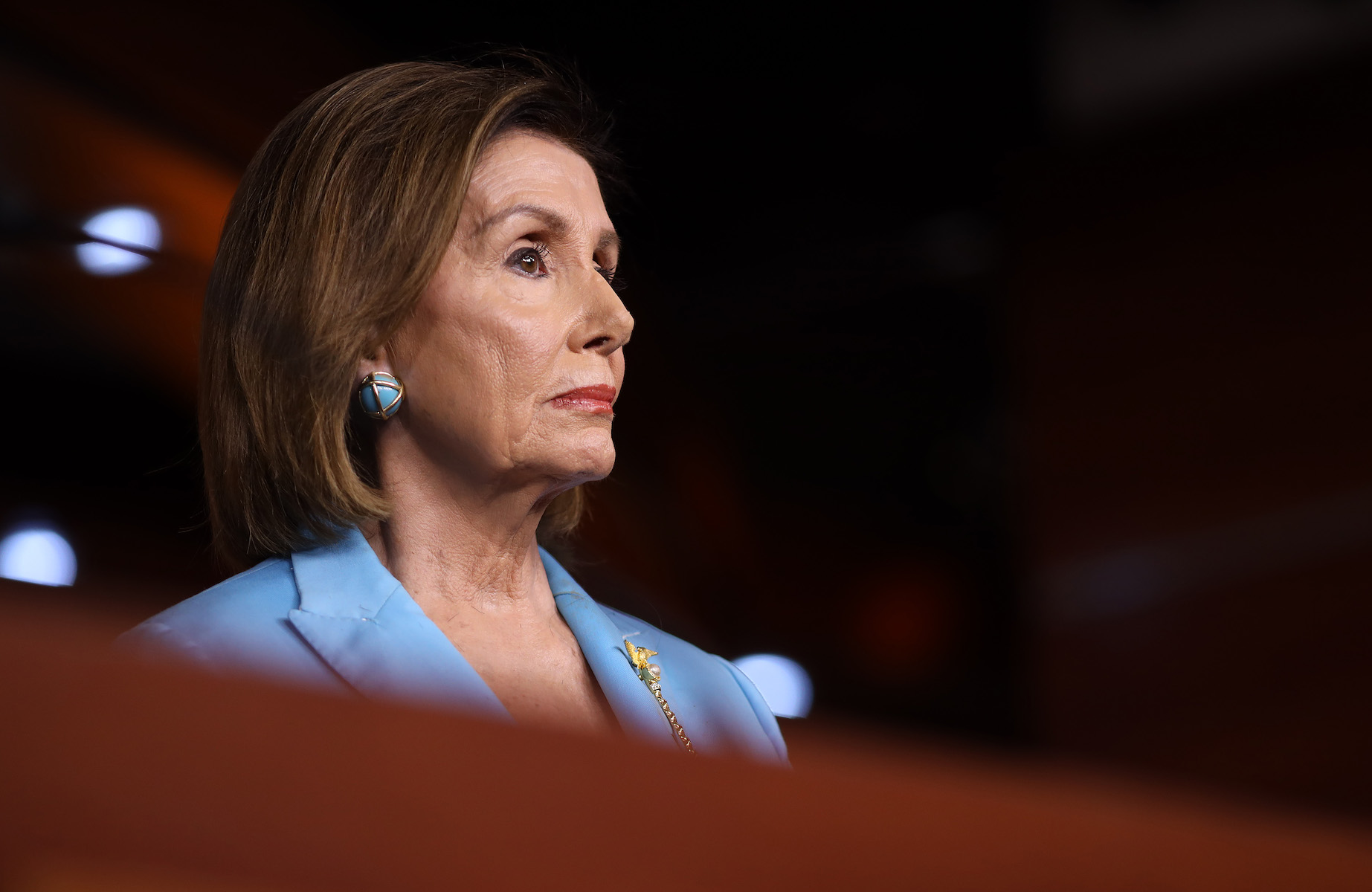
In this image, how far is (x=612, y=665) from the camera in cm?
70

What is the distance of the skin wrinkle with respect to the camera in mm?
666

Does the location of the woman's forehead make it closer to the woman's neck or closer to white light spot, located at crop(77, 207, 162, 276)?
the woman's neck

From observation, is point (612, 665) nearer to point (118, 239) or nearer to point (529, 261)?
point (529, 261)

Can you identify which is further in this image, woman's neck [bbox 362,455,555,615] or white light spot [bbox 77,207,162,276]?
white light spot [bbox 77,207,162,276]

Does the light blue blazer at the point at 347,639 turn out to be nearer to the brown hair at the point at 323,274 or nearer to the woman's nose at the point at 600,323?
the brown hair at the point at 323,274

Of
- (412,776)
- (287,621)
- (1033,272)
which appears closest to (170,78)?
(287,621)

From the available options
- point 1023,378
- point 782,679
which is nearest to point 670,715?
point 782,679

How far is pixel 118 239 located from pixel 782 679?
98cm

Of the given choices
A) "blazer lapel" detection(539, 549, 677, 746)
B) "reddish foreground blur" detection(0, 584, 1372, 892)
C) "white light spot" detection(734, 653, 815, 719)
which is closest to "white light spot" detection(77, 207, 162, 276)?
"blazer lapel" detection(539, 549, 677, 746)

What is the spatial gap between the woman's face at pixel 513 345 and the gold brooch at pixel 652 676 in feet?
0.40

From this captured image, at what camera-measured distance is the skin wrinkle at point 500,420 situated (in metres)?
0.67

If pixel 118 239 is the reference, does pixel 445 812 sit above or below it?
below

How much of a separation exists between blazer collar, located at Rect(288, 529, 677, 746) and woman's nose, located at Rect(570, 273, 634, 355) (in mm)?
181

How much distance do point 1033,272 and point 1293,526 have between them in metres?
0.49
